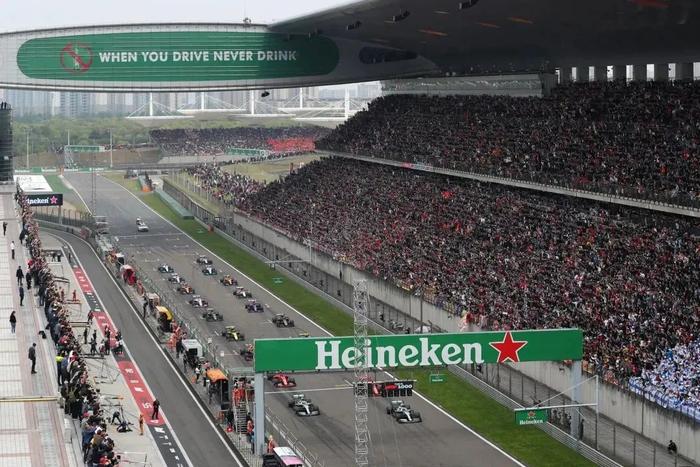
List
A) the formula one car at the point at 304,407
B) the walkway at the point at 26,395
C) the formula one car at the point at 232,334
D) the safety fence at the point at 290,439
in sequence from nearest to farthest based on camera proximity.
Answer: the walkway at the point at 26,395 → the safety fence at the point at 290,439 → the formula one car at the point at 304,407 → the formula one car at the point at 232,334

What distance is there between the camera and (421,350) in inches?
1698

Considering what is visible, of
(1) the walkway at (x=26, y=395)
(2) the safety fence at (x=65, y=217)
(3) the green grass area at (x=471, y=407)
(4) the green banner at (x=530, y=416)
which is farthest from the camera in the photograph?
(2) the safety fence at (x=65, y=217)

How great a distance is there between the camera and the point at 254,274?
81.7 metres

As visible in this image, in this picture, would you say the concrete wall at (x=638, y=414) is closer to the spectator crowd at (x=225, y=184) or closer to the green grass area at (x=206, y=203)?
the spectator crowd at (x=225, y=184)

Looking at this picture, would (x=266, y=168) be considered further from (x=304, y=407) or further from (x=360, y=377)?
(x=360, y=377)

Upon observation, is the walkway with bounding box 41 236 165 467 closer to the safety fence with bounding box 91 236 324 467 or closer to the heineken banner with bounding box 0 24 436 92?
the safety fence with bounding box 91 236 324 467

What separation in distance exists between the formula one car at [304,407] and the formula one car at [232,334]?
507 inches

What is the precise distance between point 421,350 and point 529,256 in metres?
17.2

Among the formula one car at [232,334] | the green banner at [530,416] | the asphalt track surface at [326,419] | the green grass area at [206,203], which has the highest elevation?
the green grass area at [206,203]

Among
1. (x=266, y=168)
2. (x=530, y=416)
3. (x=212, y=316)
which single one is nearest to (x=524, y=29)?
(x=212, y=316)

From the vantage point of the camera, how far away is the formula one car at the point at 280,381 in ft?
171

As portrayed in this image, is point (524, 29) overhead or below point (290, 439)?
overhead

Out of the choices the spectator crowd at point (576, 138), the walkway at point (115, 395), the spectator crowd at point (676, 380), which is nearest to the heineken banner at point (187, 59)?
the spectator crowd at point (576, 138)

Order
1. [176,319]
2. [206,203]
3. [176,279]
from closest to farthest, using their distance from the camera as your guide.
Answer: [176,319], [176,279], [206,203]
